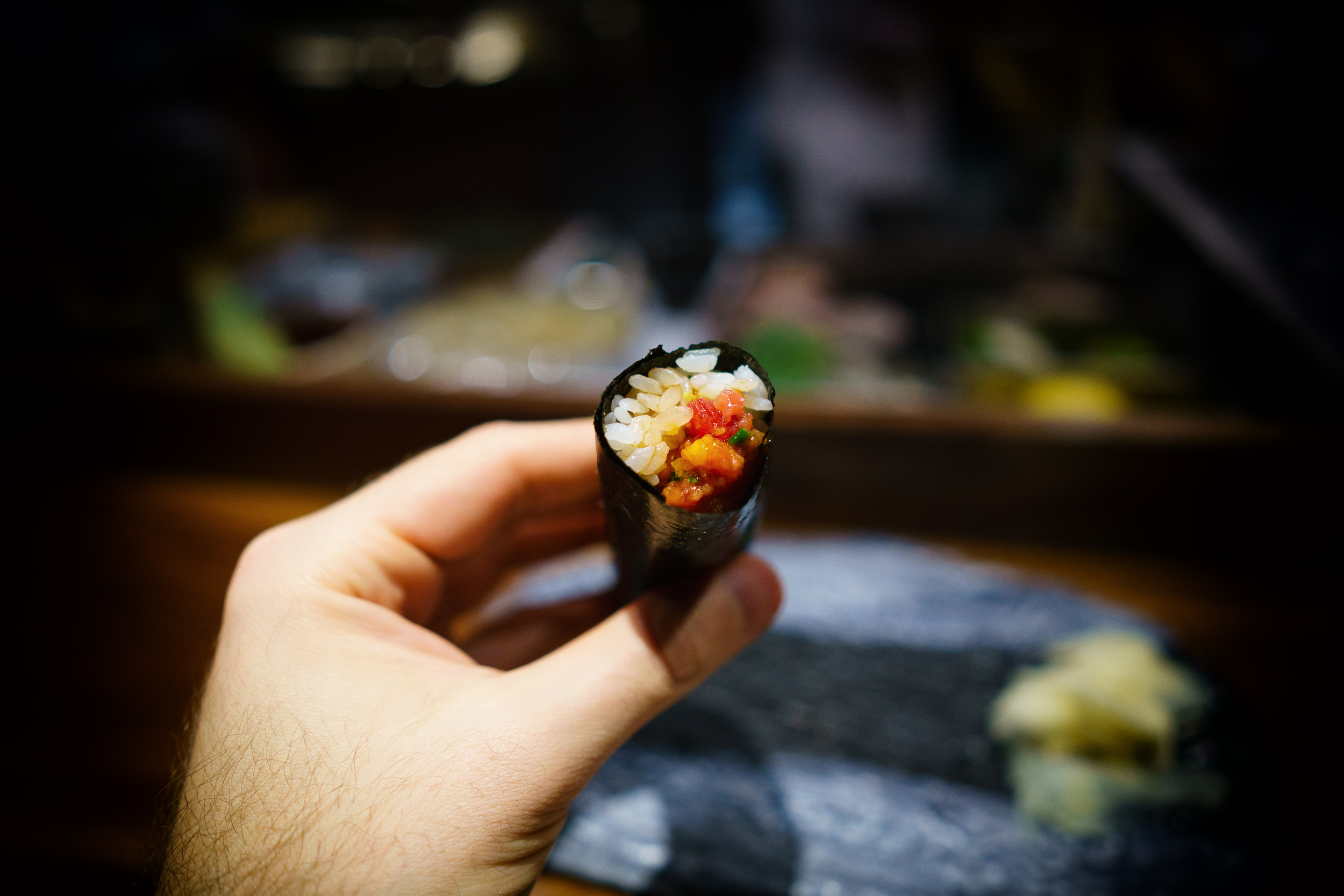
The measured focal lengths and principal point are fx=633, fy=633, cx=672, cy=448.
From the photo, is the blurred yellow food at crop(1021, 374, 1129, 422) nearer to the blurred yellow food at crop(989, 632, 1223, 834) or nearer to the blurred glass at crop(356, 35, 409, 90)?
the blurred yellow food at crop(989, 632, 1223, 834)

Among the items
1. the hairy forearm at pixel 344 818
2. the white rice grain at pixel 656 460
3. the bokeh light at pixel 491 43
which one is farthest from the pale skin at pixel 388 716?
the bokeh light at pixel 491 43

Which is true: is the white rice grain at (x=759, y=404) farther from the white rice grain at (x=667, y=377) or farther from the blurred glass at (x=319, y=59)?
the blurred glass at (x=319, y=59)

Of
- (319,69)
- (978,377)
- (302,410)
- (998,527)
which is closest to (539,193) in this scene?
(319,69)

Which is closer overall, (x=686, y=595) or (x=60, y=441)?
(x=686, y=595)

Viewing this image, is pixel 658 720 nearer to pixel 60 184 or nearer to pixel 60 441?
pixel 60 441

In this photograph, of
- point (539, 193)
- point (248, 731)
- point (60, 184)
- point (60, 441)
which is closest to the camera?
point (248, 731)

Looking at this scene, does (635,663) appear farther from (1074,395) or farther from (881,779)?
(1074,395)
